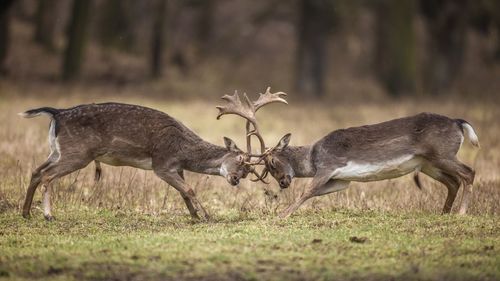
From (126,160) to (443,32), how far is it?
2439 centimetres

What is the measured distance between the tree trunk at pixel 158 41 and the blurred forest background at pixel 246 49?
0.16ft

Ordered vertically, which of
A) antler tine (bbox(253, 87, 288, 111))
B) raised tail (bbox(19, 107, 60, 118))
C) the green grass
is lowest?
the green grass

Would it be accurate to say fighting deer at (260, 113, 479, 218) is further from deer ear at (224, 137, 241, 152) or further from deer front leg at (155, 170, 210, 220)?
deer front leg at (155, 170, 210, 220)

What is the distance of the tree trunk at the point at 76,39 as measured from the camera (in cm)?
2797

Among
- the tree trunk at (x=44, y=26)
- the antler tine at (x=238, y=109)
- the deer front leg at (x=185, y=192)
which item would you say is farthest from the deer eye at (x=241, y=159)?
the tree trunk at (x=44, y=26)

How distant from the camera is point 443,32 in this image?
3325cm

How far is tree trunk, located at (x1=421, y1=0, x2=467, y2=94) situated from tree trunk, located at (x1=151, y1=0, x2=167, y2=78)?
9478 mm

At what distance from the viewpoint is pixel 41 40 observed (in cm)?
3397

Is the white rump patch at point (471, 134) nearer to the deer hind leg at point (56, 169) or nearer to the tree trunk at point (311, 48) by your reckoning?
the deer hind leg at point (56, 169)

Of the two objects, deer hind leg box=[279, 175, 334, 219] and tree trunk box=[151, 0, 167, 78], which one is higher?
tree trunk box=[151, 0, 167, 78]

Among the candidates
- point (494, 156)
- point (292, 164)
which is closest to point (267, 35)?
point (494, 156)

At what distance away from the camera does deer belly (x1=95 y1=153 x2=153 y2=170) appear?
1062cm

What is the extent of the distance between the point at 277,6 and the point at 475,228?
85.7ft

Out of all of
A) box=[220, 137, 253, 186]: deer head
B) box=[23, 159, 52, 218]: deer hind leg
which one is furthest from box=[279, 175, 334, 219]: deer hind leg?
box=[23, 159, 52, 218]: deer hind leg
